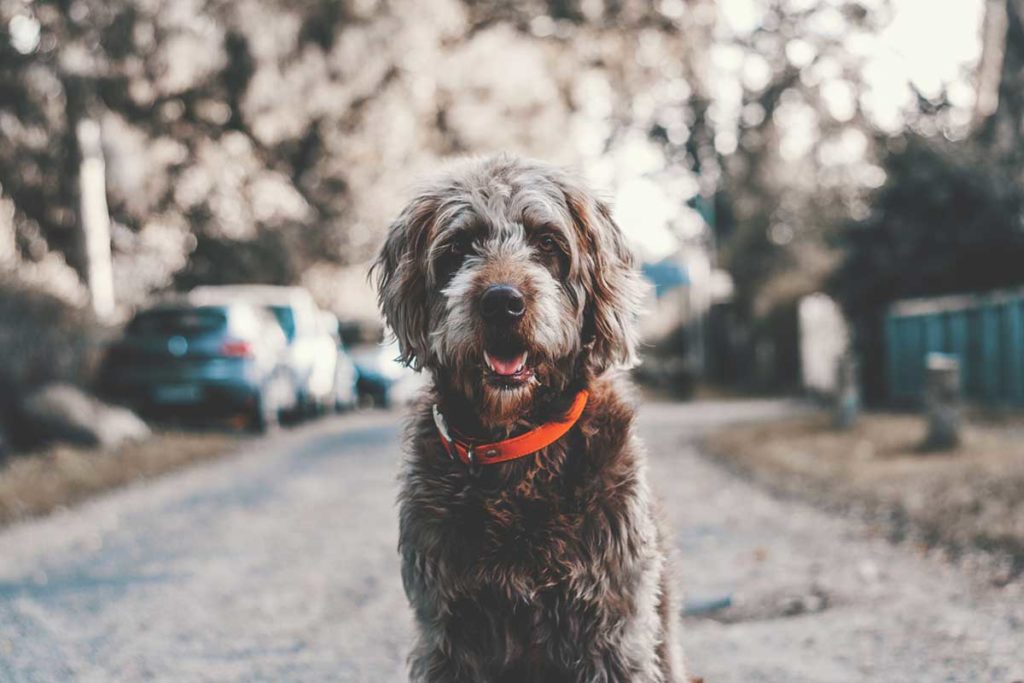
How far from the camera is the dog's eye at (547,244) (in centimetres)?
342

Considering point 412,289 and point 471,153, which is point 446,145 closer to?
point 471,153

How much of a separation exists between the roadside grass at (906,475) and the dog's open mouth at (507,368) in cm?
388

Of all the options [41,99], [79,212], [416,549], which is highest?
[41,99]

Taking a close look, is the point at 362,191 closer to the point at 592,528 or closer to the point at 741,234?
the point at 741,234

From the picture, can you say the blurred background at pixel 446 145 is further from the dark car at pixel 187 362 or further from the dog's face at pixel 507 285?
the dog's face at pixel 507 285

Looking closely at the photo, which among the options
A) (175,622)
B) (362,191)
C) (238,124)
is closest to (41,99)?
(238,124)

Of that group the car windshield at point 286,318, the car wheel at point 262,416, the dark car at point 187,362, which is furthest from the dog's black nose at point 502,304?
the car windshield at point 286,318

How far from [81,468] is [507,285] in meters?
8.93

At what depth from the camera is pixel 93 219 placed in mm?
17672

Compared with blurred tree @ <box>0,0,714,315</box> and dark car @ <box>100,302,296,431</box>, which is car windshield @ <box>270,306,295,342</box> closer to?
blurred tree @ <box>0,0,714,315</box>

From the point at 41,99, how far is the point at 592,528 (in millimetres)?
17045

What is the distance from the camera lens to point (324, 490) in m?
10.6

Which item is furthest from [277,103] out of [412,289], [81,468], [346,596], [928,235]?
[412,289]

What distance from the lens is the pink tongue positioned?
10.6 feet
